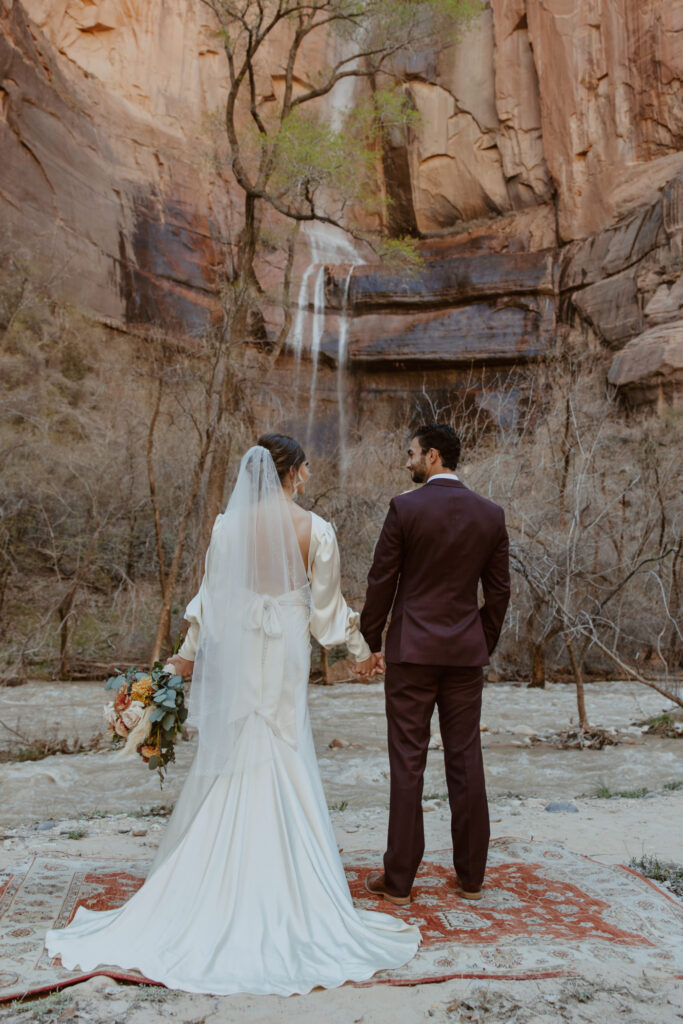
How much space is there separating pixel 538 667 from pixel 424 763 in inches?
354

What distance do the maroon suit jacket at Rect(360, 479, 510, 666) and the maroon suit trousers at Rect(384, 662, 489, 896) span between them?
0.11 meters

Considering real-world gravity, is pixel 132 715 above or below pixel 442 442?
below

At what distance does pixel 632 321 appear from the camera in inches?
768

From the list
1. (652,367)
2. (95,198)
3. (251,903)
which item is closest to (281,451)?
(251,903)

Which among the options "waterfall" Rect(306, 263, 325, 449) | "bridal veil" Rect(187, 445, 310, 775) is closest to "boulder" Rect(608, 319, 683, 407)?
"waterfall" Rect(306, 263, 325, 449)

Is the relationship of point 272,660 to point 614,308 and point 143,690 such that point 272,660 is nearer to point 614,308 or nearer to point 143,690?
point 143,690

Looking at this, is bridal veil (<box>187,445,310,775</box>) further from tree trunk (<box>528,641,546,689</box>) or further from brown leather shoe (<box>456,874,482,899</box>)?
tree trunk (<box>528,641,546,689</box>)

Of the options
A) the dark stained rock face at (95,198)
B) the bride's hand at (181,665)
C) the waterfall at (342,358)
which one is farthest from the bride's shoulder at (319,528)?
the waterfall at (342,358)

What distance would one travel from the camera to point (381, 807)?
5.43 m

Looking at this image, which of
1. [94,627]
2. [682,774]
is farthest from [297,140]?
[682,774]

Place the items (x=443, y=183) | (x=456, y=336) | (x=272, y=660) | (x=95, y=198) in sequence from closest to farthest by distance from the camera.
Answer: (x=272, y=660), (x=95, y=198), (x=456, y=336), (x=443, y=183)

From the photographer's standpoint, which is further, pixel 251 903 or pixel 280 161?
pixel 280 161

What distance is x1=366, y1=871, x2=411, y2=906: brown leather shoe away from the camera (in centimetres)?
326

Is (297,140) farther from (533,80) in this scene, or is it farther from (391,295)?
(533,80)
